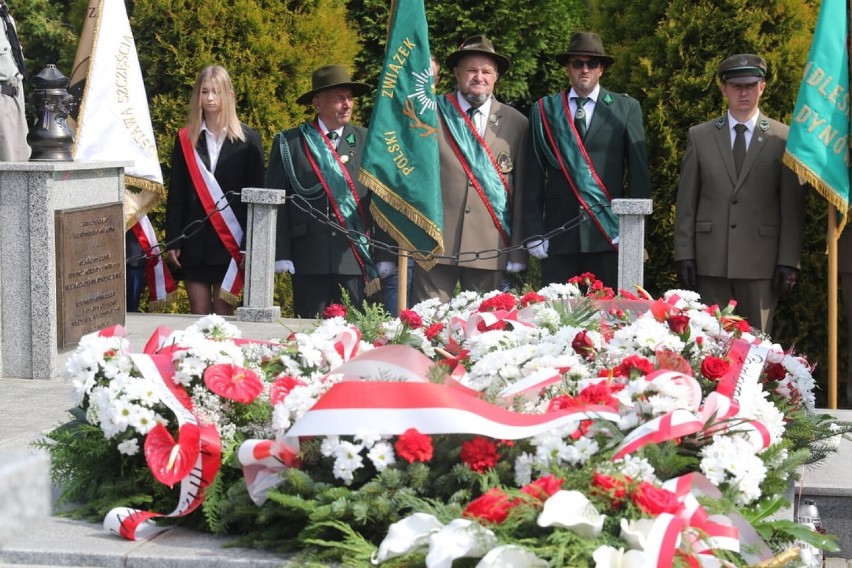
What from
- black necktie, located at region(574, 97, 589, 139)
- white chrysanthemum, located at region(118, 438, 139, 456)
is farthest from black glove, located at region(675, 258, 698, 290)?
white chrysanthemum, located at region(118, 438, 139, 456)

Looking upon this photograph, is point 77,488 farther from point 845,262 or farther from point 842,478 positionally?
point 845,262

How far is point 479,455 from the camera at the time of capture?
3.20 meters

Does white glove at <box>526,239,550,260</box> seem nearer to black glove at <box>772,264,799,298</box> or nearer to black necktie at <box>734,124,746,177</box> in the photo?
black necktie at <box>734,124,746,177</box>

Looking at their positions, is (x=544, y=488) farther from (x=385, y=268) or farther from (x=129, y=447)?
(x=385, y=268)

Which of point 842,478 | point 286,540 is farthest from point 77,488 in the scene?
point 842,478

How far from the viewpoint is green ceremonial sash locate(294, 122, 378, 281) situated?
288 inches

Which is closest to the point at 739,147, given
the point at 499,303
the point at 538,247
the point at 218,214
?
the point at 538,247

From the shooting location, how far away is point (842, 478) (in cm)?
432

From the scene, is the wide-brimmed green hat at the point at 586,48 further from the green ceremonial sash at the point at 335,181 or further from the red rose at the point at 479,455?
the red rose at the point at 479,455

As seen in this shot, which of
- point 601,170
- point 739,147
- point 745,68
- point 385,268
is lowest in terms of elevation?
point 385,268

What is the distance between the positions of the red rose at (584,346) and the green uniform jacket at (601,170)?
2.87 metres

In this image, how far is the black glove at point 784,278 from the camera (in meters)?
6.66

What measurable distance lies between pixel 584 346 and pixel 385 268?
340 centimetres

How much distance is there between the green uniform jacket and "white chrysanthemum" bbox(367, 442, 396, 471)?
154 inches
